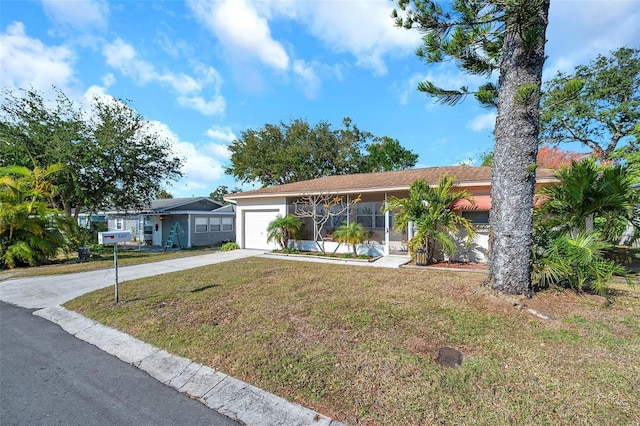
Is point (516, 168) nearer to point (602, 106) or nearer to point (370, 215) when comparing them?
point (370, 215)

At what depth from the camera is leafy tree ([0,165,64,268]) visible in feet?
33.2

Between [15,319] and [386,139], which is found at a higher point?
[386,139]

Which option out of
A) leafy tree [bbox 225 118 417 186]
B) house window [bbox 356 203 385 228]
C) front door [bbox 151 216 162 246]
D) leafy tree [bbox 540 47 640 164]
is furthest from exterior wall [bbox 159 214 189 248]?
leafy tree [bbox 540 47 640 164]

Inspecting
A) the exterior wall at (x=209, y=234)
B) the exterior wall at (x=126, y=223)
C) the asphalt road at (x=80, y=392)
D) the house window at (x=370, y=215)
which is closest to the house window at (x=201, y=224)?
the exterior wall at (x=209, y=234)

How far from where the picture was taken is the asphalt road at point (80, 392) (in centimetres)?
262

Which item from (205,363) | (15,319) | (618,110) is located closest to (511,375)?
(205,363)

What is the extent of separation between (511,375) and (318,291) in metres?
4.04

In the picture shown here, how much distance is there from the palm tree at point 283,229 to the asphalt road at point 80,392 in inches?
357

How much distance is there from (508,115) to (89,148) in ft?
64.8

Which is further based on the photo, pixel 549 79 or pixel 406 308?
pixel 549 79

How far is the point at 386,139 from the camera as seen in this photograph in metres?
29.3

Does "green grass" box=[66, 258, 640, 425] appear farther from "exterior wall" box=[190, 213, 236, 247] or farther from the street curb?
"exterior wall" box=[190, 213, 236, 247]

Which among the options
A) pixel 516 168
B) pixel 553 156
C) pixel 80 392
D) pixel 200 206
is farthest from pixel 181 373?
pixel 553 156

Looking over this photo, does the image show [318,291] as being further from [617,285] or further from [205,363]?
[617,285]
